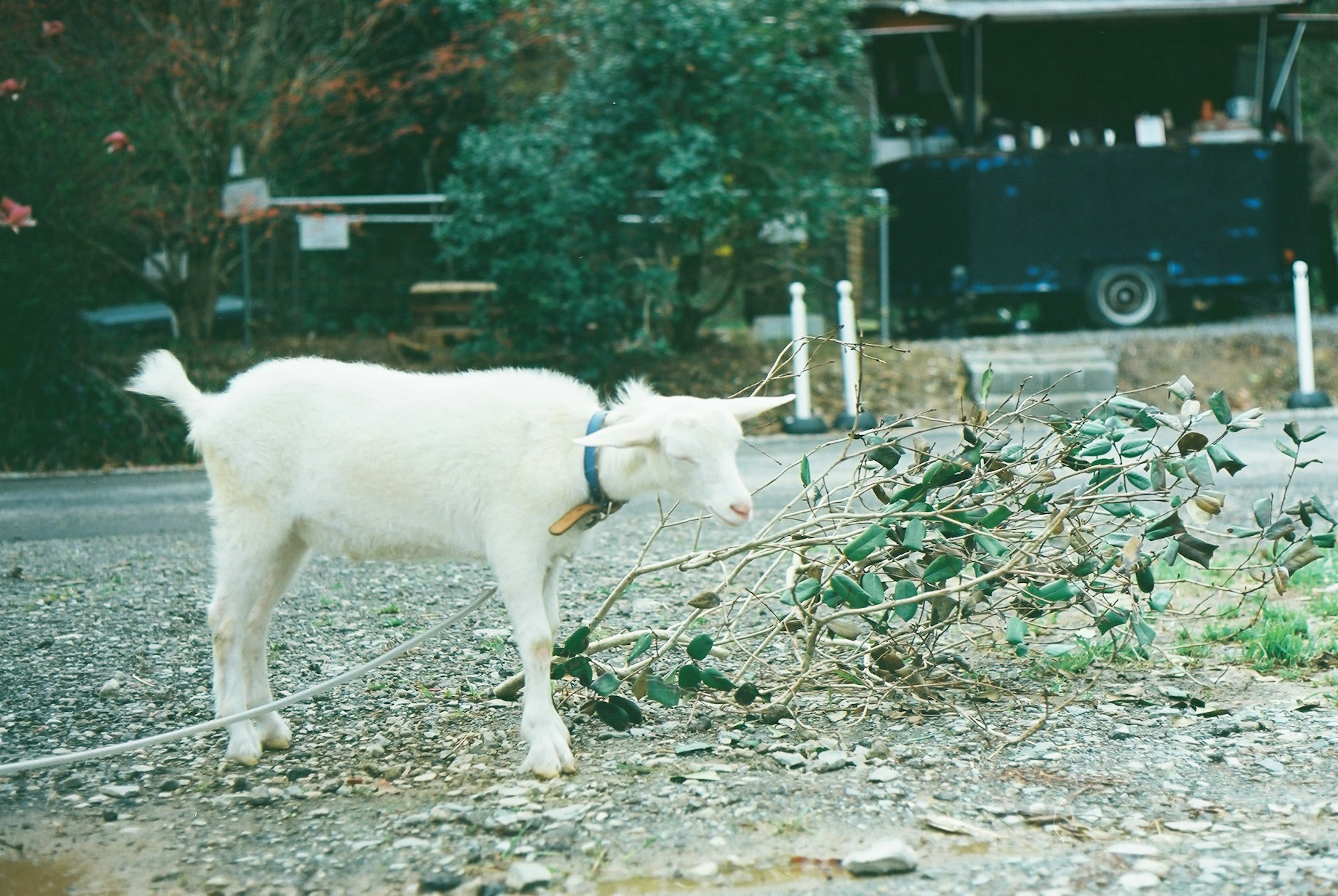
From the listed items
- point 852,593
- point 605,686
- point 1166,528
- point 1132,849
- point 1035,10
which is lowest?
point 1132,849

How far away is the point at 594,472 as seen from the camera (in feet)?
14.2

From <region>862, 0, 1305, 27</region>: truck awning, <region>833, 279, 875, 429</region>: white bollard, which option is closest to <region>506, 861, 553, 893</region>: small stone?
<region>833, 279, 875, 429</region>: white bollard

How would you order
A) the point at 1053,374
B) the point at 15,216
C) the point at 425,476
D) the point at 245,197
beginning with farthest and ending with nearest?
the point at 245,197, the point at 1053,374, the point at 15,216, the point at 425,476

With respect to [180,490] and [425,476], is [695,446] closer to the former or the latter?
[425,476]

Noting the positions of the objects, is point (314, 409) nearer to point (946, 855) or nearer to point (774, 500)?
point (946, 855)

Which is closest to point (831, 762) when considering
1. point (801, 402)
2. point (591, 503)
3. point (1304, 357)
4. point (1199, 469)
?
point (591, 503)

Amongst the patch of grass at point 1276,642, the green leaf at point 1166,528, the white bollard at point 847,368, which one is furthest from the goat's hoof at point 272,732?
the white bollard at point 847,368

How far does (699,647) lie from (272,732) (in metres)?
1.43

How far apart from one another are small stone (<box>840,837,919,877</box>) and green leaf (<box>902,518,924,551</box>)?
53.5 inches

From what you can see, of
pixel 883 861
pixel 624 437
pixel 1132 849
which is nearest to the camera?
pixel 883 861

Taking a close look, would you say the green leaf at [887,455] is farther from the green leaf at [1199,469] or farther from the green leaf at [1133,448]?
the green leaf at [1199,469]

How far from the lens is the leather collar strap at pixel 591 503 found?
14.1 feet

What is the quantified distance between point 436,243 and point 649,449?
550 inches

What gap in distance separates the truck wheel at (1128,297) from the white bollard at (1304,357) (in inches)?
113
